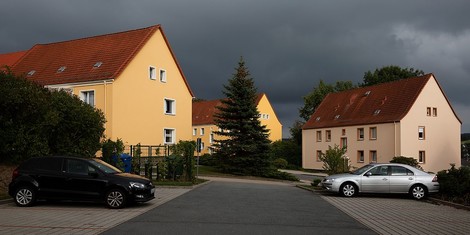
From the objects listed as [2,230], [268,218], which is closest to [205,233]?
[268,218]

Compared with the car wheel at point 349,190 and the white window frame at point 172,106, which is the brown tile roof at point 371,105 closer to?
the white window frame at point 172,106

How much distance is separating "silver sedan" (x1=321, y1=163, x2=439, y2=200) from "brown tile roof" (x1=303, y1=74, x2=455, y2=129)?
26213 millimetres

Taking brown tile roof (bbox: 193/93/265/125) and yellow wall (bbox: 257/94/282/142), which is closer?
brown tile roof (bbox: 193/93/265/125)

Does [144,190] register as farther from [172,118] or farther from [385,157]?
[385,157]

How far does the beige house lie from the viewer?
145 feet

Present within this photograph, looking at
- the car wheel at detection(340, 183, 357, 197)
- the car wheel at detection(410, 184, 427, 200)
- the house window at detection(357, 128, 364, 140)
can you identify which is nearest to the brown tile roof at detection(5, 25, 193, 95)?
the house window at detection(357, 128, 364, 140)

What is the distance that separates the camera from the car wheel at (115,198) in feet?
43.7

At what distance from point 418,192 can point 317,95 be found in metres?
60.0

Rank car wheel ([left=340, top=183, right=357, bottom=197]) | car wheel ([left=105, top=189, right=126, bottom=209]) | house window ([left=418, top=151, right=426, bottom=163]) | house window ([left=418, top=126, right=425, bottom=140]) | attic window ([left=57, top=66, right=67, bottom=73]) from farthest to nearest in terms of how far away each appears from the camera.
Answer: house window ([left=418, top=151, right=426, bottom=163]) < house window ([left=418, top=126, right=425, bottom=140]) < attic window ([left=57, top=66, right=67, bottom=73]) < car wheel ([left=340, top=183, right=357, bottom=197]) < car wheel ([left=105, top=189, right=126, bottom=209])

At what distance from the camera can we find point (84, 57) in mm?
37938

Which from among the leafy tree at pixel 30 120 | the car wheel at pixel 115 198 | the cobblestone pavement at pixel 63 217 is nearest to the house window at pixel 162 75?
the leafy tree at pixel 30 120

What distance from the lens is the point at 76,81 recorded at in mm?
34969

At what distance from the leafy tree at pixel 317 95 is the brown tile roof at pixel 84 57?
39875mm

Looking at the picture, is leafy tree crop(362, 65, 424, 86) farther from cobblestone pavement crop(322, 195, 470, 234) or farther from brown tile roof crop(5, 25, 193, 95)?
cobblestone pavement crop(322, 195, 470, 234)
